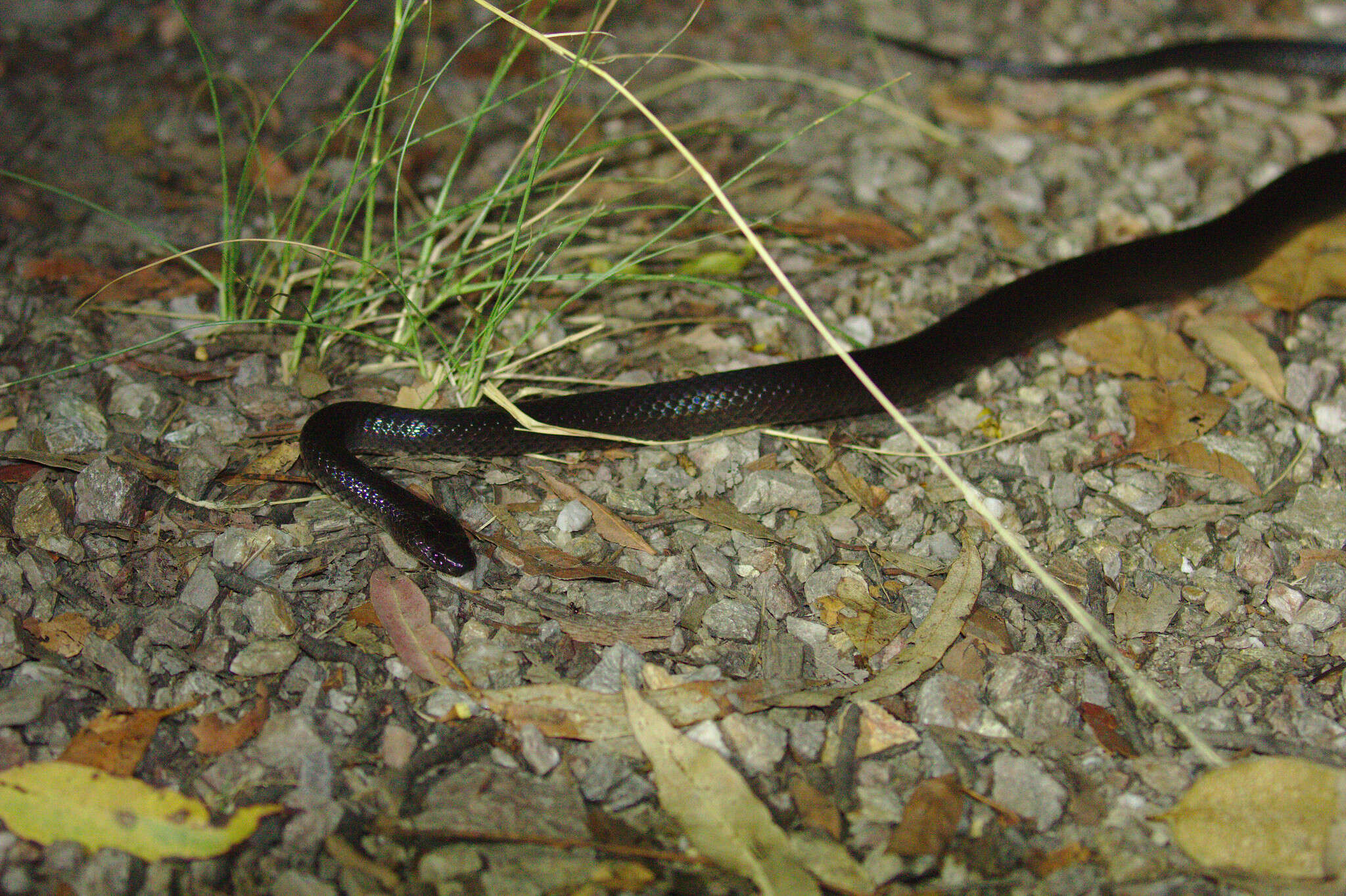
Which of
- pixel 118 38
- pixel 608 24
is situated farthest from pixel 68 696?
pixel 608 24

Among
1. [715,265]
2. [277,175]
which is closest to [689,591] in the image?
[715,265]

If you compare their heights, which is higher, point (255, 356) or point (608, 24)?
point (608, 24)

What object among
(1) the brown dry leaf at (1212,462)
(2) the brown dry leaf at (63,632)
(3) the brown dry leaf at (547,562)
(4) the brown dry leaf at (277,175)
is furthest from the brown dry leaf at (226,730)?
(1) the brown dry leaf at (1212,462)

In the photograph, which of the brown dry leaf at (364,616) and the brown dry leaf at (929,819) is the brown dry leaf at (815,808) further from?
the brown dry leaf at (364,616)

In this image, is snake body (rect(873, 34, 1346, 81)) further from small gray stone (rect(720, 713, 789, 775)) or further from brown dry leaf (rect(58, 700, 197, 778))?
brown dry leaf (rect(58, 700, 197, 778))

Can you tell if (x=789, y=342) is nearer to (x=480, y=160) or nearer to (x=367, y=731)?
(x=480, y=160)

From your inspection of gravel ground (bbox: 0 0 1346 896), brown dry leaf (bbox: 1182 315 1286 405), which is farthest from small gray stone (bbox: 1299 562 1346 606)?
brown dry leaf (bbox: 1182 315 1286 405)
